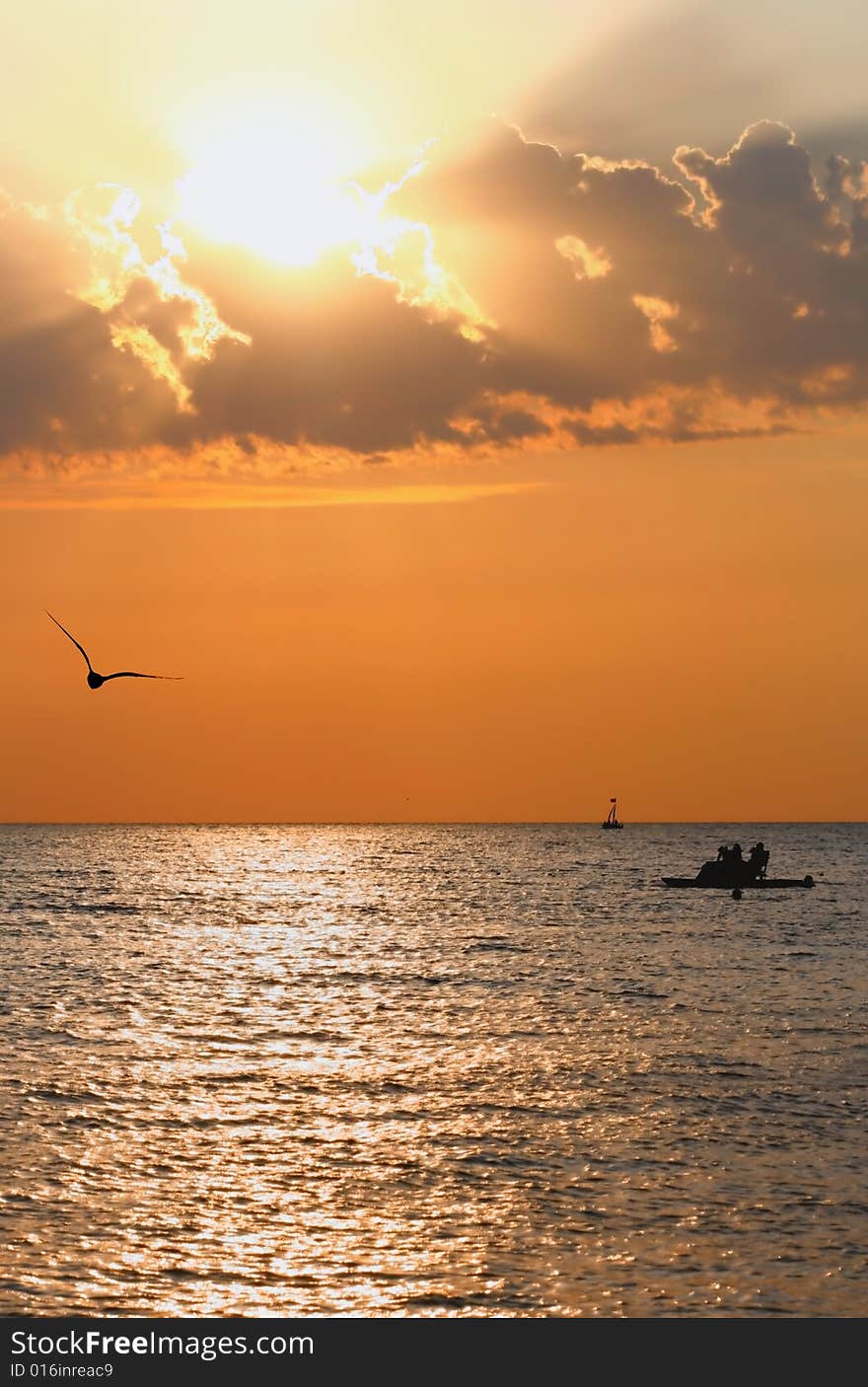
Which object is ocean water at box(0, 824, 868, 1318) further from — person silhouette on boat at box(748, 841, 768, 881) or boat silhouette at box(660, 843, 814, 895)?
person silhouette on boat at box(748, 841, 768, 881)

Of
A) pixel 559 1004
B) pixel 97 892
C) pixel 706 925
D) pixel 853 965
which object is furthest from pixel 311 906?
pixel 559 1004

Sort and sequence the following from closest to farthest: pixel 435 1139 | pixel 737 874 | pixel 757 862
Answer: pixel 435 1139 → pixel 737 874 → pixel 757 862

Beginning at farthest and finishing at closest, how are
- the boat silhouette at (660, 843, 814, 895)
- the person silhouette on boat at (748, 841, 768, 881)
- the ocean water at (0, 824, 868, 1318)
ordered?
the person silhouette on boat at (748, 841, 768, 881) → the boat silhouette at (660, 843, 814, 895) → the ocean water at (0, 824, 868, 1318)

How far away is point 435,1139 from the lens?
3397 cm

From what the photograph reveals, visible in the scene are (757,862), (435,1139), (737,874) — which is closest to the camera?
(435,1139)

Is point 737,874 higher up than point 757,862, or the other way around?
point 757,862

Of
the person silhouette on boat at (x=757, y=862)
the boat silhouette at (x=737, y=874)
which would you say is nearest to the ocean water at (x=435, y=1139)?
the boat silhouette at (x=737, y=874)

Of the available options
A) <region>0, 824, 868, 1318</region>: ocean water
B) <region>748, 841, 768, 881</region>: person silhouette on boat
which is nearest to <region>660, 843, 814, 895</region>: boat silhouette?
<region>748, 841, 768, 881</region>: person silhouette on boat

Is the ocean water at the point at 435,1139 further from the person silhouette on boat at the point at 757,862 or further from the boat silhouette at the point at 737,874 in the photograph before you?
the person silhouette on boat at the point at 757,862

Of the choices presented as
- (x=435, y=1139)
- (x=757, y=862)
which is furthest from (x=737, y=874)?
(x=435, y=1139)

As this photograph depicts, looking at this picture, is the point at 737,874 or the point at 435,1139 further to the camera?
the point at 737,874

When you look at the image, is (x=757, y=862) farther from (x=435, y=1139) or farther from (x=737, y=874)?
(x=435, y=1139)

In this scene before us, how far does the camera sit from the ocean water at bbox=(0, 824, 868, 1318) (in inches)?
934

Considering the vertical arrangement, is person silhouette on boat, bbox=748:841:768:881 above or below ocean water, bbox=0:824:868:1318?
above
